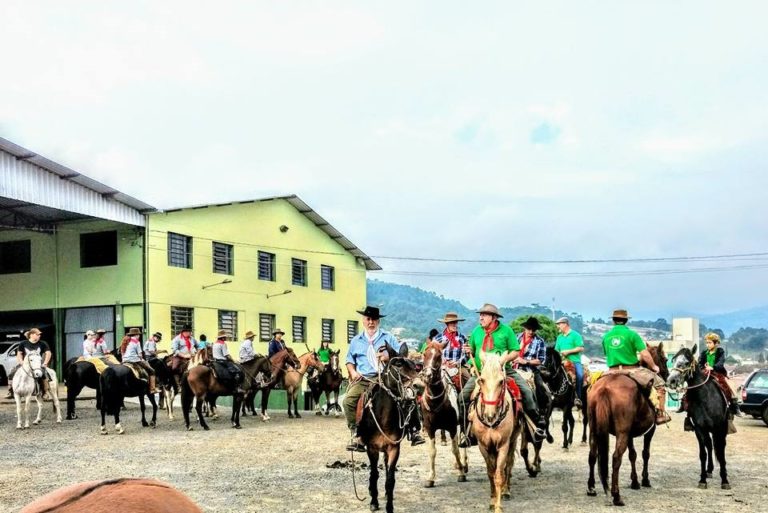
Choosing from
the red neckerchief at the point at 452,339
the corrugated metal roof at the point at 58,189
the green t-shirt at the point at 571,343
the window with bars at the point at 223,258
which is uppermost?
the corrugated metal roof at the point at 58,189

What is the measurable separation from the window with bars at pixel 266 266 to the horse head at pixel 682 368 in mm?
26705

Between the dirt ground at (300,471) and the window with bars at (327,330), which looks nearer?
the dirt ground at (300,471)

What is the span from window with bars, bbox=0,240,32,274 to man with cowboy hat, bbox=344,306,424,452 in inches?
1050

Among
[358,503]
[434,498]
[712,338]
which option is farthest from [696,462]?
[358,503]

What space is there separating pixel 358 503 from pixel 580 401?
7.35 m

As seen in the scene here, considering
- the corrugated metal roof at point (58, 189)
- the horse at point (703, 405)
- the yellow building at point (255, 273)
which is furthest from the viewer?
the yellow building at point (255, 273)

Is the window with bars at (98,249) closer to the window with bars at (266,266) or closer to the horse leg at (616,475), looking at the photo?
the window with bars at (266,266)

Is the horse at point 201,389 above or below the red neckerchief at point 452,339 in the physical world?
below

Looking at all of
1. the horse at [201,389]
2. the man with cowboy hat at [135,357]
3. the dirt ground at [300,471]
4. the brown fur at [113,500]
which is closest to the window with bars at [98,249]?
the man with cowboy hat at [135,357]

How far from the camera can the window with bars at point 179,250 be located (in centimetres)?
3000

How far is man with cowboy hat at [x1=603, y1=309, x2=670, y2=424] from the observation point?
32.8ft

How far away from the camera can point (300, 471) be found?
1200 cm

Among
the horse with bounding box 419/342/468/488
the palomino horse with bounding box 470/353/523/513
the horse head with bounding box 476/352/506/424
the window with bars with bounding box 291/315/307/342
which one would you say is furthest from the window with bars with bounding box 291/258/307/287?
the horse head with bounding box 476/352/506/424

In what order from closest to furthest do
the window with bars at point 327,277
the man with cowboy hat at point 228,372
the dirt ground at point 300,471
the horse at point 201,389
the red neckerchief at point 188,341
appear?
the dirt ground at point 300,471 < the horse at point 201,389 < the man with cowboy hat at point 228,372 < the red neckerchief at point 188,341 < the window with bars at point 327,277
